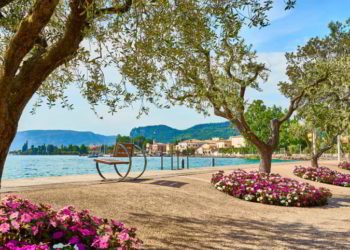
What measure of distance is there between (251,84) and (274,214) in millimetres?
6979

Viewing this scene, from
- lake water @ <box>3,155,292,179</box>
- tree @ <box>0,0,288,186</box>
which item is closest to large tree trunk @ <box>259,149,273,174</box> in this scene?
tree @ <box>0,0,288,186</box>

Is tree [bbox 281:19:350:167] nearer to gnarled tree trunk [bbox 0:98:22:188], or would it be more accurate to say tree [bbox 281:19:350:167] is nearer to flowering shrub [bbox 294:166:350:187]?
flowering shrub [bbox 294:166:350:187]

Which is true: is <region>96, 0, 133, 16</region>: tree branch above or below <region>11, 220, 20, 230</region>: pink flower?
above

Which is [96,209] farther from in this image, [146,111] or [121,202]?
[146,111]

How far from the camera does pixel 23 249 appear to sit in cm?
420

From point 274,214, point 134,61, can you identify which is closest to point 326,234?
point 274,214

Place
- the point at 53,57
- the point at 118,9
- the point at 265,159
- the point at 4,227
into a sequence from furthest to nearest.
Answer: the point at 265,159, the point at 118,9, the point at 53,57, the point at 4,227

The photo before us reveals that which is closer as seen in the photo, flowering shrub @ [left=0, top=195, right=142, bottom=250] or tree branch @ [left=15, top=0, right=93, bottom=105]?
flowering shrub @ [left=0, top=195, right=142, bottom=250]

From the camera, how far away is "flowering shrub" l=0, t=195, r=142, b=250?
15.1 ft

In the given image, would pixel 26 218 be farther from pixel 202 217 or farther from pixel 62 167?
pixel 62 167

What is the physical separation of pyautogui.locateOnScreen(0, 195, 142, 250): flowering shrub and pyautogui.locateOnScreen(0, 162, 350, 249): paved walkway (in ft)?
4.86

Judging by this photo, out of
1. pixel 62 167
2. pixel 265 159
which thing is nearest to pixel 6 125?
pixel 265 159

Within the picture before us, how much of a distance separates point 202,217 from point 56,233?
4527mm

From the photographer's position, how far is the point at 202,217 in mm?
8742
